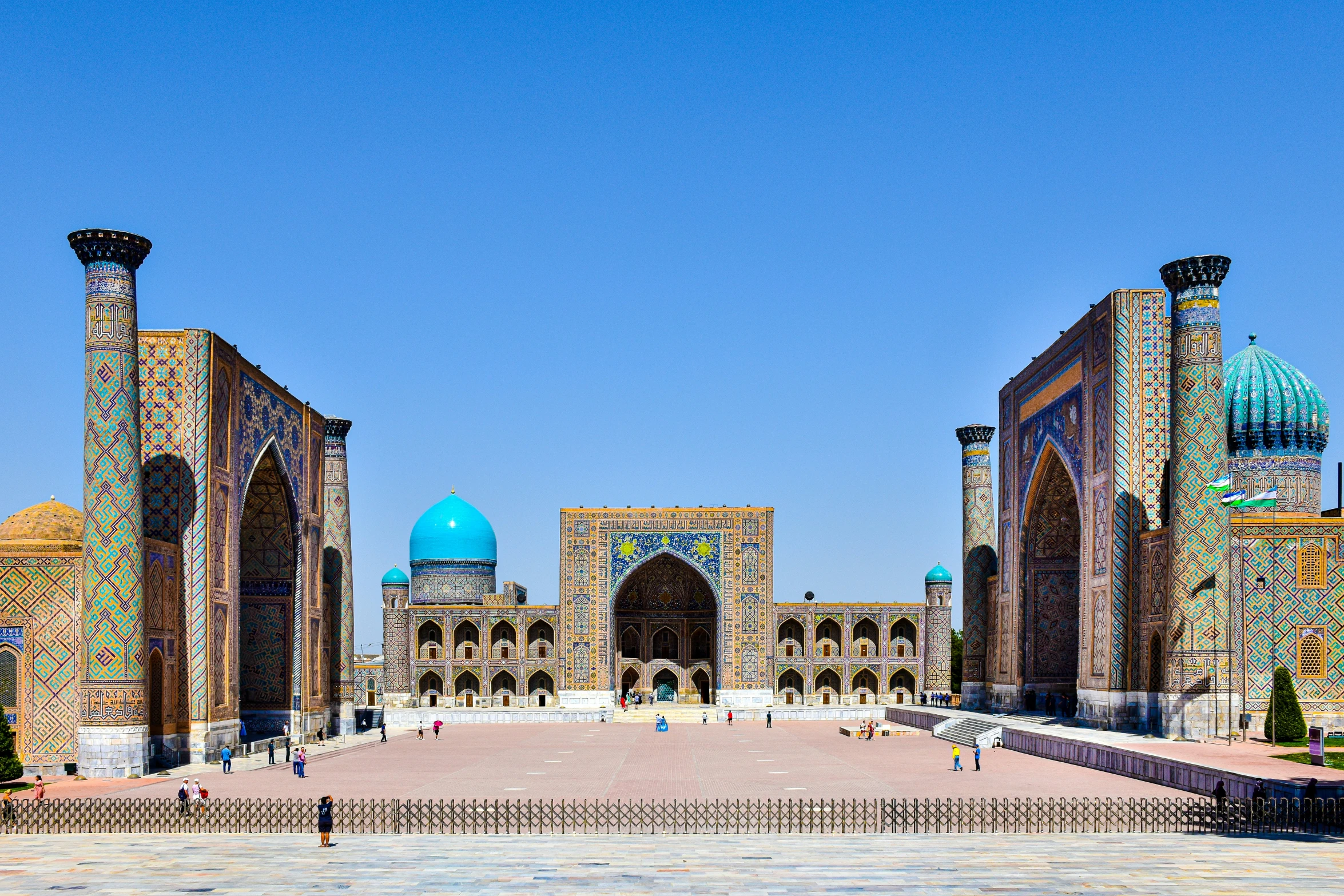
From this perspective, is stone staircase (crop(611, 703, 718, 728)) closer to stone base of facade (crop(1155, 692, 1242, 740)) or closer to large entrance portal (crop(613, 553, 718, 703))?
large entrance portal (crop(613, 553, 718, 703))

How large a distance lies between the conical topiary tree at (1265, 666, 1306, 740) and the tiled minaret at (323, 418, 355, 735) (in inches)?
810

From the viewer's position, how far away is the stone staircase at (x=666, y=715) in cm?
4338

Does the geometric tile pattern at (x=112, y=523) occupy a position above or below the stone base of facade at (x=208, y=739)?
above

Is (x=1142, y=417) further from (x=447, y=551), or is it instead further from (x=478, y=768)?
(x=447, y=551)

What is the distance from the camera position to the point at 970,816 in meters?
15.1

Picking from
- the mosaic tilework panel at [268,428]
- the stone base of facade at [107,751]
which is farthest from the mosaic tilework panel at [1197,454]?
the stone base of facade at [107,751]

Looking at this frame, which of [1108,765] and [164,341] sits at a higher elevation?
[164,341]

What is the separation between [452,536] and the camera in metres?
56.7

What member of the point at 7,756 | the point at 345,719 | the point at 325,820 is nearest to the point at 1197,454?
the point at 325,820

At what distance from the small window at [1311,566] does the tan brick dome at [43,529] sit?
72.5 feet

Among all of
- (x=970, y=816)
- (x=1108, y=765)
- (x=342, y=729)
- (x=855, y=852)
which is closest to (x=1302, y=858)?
(x=970, y=816)

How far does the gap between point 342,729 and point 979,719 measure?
1559cm

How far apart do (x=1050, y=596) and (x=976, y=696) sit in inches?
205

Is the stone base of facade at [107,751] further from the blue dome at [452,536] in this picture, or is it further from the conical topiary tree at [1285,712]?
the blue dome at [452,536]
